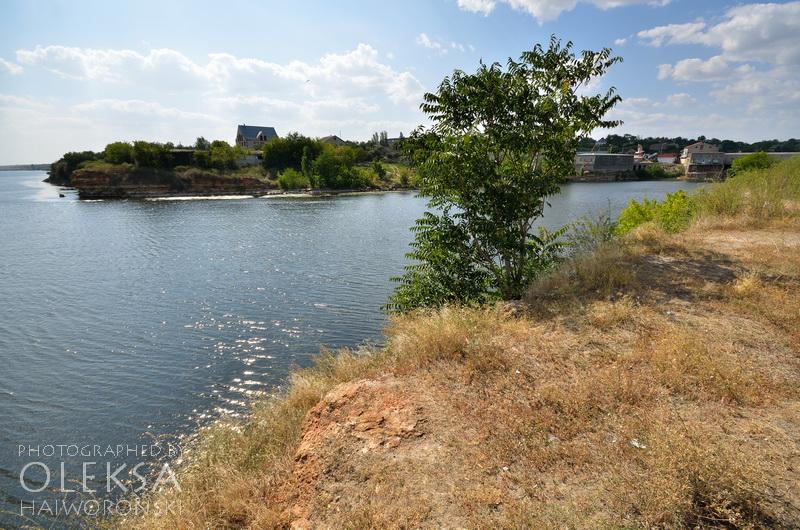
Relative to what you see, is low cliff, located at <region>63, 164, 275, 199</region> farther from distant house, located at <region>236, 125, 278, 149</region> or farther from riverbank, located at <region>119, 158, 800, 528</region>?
riverbank, located at <region>119, 158, 800, 528</region>

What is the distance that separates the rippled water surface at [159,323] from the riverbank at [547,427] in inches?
129

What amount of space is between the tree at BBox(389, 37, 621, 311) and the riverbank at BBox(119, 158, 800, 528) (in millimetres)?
3125

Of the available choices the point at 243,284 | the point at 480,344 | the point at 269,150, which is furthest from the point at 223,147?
the point at 480,344

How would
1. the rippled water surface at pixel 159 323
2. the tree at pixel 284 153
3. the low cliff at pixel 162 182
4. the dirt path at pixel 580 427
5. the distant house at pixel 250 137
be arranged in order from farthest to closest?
the distant house at pixel 250 137 → the tree at pixel 284 153 → the low cliff at pixel 162 182 → the rippled water surface at pixel 159 323 → the dirt path at pixel 580 427

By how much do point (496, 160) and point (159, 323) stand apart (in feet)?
44.6

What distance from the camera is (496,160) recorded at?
11625mm

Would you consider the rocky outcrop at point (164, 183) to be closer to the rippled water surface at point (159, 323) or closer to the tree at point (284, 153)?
the tree at point (284, 153)

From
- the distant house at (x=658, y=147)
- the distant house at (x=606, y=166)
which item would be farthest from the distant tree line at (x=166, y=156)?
the distant house at (x=658, y=147)

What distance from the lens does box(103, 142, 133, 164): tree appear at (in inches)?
3706

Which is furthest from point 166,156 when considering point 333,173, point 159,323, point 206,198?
point 159,323

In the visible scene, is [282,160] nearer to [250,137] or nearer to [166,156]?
[166,156]

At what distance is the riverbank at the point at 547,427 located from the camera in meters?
3.71

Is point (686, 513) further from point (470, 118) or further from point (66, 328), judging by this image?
point (66, 328)

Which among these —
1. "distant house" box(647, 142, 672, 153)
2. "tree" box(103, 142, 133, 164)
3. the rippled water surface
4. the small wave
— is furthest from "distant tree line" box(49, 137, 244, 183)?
"distant house" box(647, 142, 672, 153)
